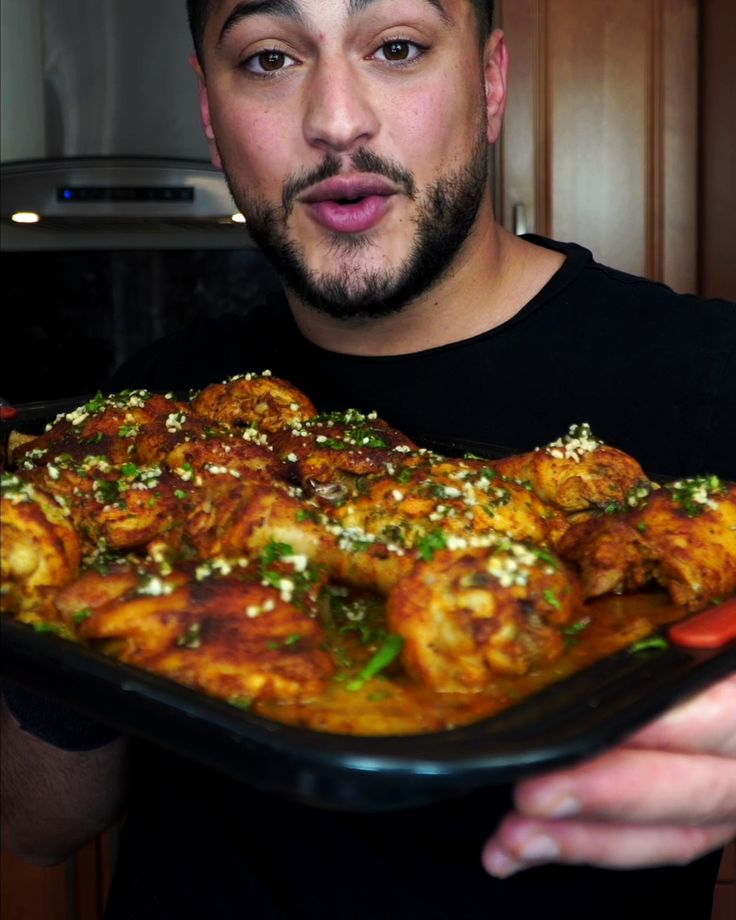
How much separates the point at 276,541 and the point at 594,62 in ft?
10.2

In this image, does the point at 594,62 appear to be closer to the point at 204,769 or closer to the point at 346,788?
the point at 204,769

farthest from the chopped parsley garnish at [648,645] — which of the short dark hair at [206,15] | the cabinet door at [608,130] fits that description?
the cabinet door at [608,130]

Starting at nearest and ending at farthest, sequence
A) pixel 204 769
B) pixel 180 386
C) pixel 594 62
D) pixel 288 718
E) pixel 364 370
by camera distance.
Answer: pixel 288 718, pixel 204 769, pixel 364 370, pixel 180 386, pixel 594 62

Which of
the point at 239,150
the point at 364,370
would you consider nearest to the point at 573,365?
the point at 364,370

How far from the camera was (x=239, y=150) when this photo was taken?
6.00 feet

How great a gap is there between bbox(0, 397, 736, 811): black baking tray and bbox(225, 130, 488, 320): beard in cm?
110

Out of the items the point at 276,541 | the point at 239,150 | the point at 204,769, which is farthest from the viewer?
the point at 239,150

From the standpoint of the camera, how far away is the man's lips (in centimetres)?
171

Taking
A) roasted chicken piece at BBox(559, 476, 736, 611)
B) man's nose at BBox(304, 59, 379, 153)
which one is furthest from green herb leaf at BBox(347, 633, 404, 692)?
man's nose at BBox(304, 59, 379, 153)

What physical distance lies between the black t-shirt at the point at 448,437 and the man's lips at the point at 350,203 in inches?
11.1

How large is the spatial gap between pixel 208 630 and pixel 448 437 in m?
0.79

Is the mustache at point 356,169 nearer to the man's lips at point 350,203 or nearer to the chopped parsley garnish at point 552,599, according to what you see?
the man's lips at point 350,203

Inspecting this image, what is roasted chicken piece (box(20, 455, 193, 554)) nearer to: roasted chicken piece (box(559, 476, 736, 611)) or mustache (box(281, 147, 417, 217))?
roasted chicken piece (box(559, 476, 736, 611))

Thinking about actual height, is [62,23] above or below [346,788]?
above
